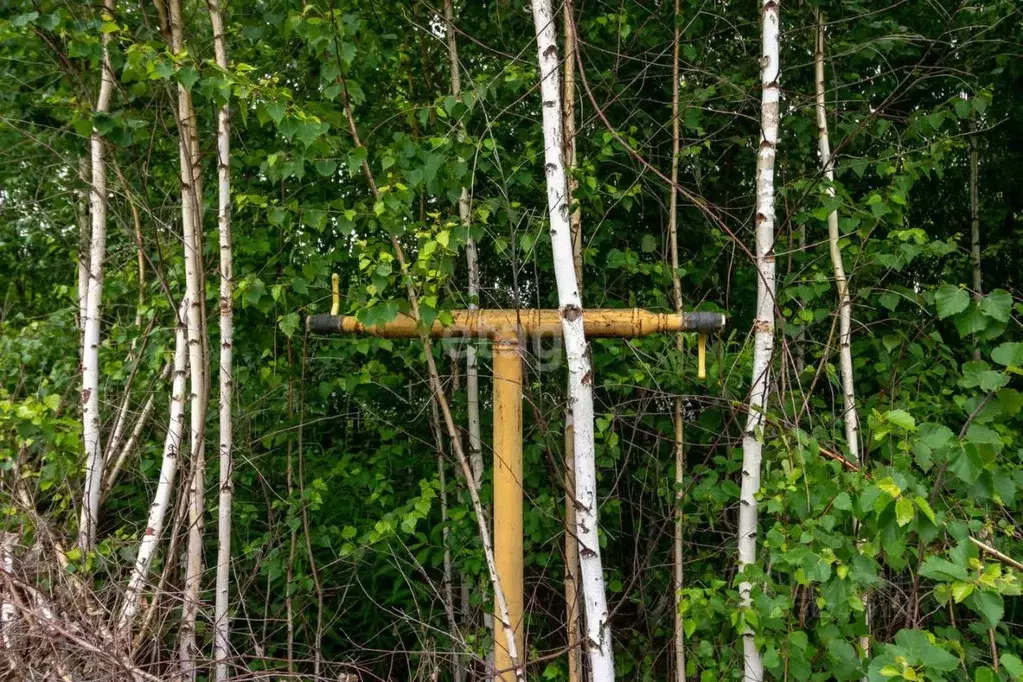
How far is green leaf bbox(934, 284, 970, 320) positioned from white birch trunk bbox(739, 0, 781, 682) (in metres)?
0.56

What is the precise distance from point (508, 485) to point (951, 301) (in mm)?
1735

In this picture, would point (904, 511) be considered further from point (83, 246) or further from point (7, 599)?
point (83, 246)

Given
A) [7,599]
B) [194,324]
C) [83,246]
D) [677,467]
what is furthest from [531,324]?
[83,246]

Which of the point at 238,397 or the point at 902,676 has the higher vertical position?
the point at 238,397

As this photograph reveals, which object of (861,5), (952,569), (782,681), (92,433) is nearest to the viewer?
(952,569)

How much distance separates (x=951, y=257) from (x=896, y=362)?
110 cm

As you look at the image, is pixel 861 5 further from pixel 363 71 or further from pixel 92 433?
pixel 92 433

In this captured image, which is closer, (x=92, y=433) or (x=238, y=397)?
(x=92, y=433)

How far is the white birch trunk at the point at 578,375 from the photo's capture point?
2908 mm

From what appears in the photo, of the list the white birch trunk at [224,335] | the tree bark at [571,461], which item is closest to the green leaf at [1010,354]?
the tree bark at [571,461]

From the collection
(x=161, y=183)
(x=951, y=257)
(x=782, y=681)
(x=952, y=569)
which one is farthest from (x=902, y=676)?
(x=161, y=183)

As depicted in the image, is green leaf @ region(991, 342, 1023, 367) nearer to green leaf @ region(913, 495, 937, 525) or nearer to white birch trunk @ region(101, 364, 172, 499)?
green leaf @ region(913, 495, 937, 525)

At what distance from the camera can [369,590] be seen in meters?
4.98

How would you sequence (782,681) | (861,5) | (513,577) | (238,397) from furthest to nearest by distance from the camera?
(238,397) → (861,5) → (513,577) → (782,681)
